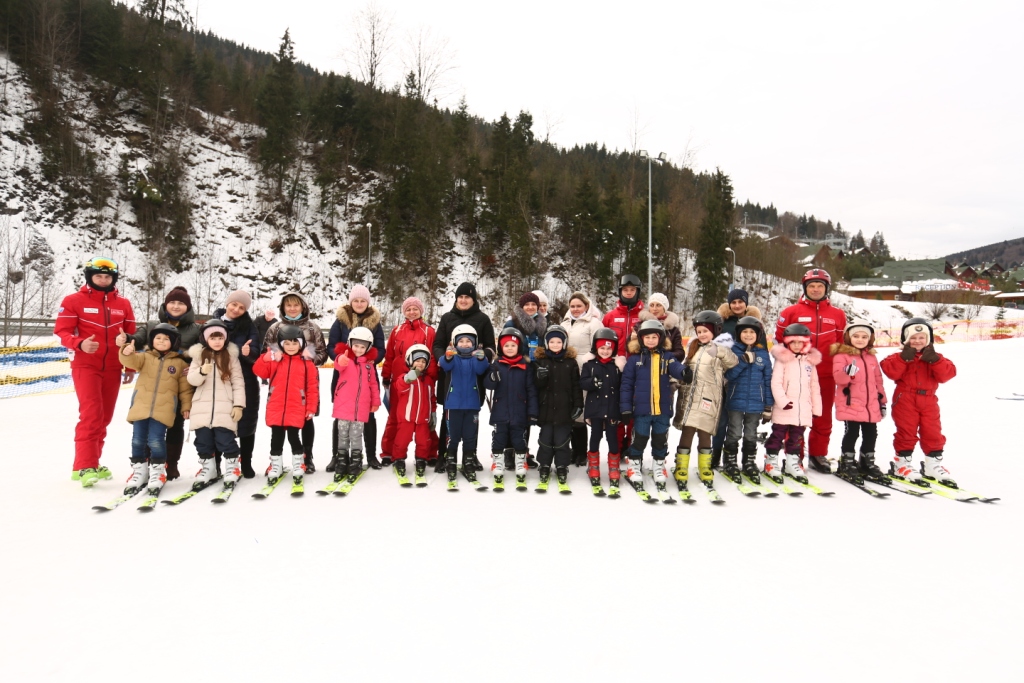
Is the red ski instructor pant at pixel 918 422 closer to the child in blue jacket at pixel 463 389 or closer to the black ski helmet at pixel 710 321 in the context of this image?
the black ski helmet at pixel 710 321

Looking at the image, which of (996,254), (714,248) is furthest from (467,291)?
(996,254)

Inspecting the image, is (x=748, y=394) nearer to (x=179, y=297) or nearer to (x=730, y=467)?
(x=730, y=467)

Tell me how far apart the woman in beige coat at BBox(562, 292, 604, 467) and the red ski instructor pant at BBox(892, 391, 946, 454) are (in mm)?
3130

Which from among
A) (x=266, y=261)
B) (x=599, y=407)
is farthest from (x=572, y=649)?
(x=266, y=261)

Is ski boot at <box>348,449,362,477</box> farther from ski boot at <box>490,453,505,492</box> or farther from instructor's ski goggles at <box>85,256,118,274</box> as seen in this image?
instructor's ski goggles at <box>85,256,118,274</box>

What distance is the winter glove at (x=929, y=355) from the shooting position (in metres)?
4.90

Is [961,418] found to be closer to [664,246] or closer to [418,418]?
[418,418]

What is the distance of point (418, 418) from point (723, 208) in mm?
36302

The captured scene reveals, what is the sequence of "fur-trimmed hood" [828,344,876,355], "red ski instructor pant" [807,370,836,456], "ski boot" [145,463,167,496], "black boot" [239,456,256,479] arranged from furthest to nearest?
"red ski instructor pant" [807,370,836,456] < "fur-trimmed hood" [828,344,876,355] < "black boot" [239,456,256,479] < "ski boot" [145,463,167,496]

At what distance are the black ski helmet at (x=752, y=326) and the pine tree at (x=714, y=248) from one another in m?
30.7

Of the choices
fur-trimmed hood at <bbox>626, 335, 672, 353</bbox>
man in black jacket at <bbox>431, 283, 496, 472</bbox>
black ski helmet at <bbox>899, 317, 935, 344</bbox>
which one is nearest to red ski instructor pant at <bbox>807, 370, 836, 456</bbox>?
black ski helmet at <bbox>899, 317, 935, 344</bbox>

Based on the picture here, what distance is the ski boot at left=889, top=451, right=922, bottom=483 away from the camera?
492 cm

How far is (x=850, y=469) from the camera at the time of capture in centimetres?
495

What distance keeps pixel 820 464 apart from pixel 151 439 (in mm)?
6557
